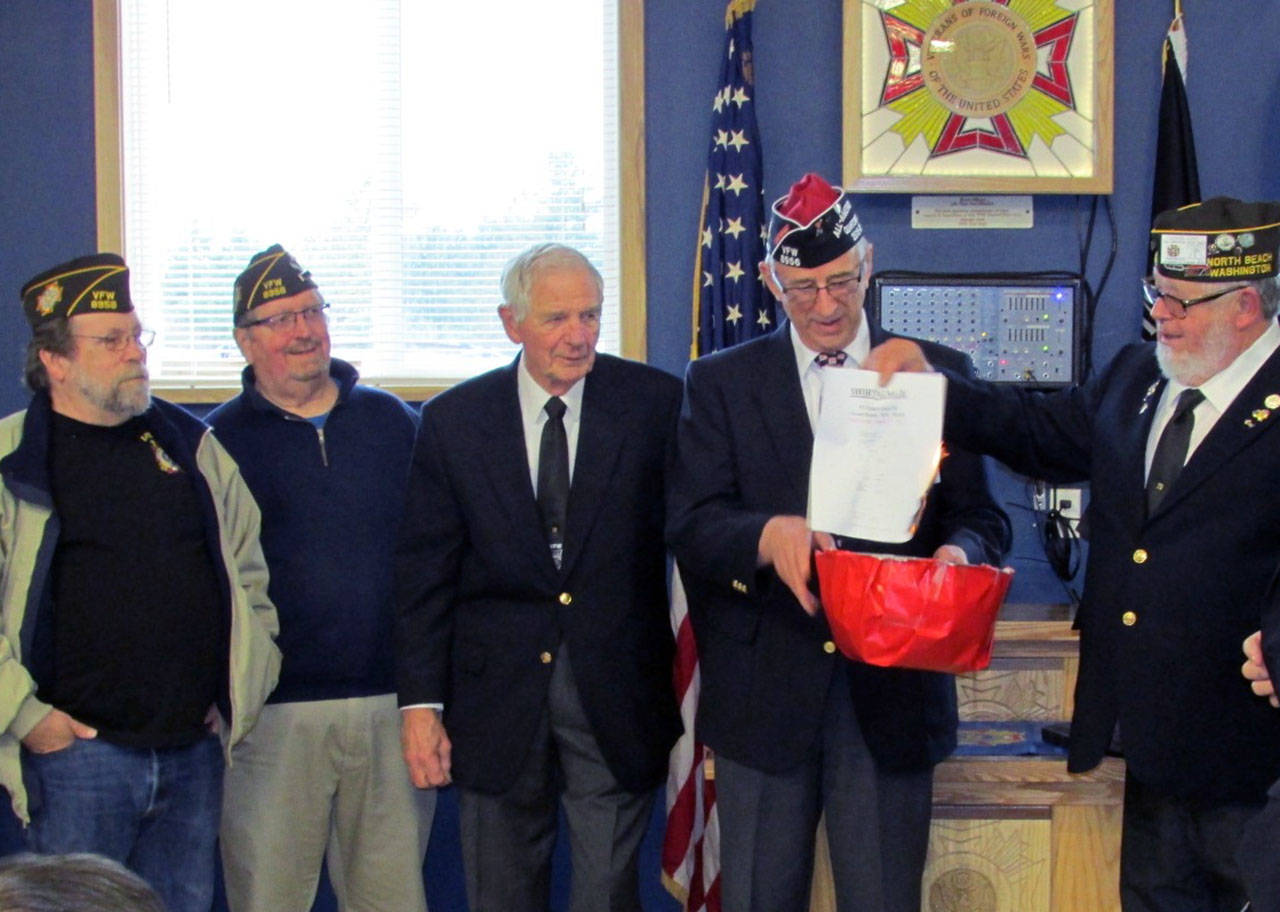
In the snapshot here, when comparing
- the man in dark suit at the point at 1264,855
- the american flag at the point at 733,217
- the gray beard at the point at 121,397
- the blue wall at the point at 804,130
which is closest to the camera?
the man in dark suit at the point at 1264,855

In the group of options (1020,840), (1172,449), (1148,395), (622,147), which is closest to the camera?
(1172,449)

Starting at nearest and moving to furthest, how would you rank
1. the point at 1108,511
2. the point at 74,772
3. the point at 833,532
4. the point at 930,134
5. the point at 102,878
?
the point at 102,878
the point at 833,532
the point at 1108,511
the point at 74,772
the point at 930,134

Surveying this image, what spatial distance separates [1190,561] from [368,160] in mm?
2348

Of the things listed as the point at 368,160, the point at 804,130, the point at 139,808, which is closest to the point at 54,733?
the point at 139,808

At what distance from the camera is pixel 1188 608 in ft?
6.99

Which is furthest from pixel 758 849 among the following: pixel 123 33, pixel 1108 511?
pixel 123 33

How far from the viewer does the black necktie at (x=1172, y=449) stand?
7.15 feet

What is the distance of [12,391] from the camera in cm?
354

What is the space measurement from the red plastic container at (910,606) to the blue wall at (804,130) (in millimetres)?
1579

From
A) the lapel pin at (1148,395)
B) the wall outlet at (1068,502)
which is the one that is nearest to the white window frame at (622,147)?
the wall outlet at (1068,502)

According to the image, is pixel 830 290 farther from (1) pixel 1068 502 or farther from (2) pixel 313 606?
(1) pixel 1068 502

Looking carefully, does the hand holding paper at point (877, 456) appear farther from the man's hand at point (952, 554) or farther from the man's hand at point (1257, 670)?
the man's hand at point (1257, 670)

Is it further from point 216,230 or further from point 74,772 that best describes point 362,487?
point 216,230

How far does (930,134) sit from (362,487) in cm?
170
